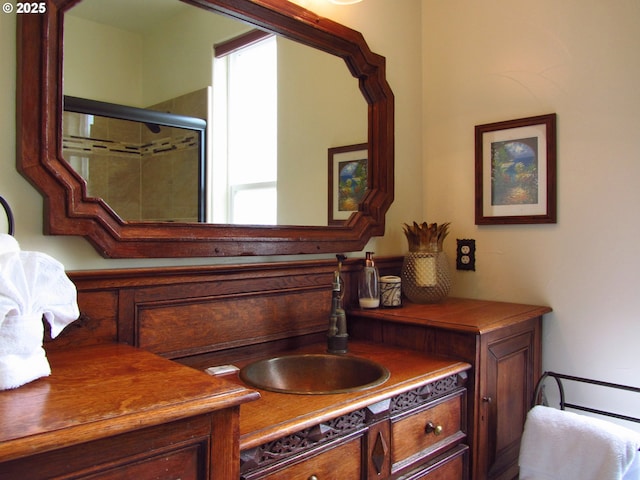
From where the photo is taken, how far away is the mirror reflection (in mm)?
1207

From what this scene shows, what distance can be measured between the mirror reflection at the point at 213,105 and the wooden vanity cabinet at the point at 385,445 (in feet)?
2.16

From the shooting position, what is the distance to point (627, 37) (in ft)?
5.48

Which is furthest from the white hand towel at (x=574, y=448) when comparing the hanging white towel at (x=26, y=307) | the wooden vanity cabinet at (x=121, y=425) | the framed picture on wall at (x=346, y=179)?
the hanging white towel at (x=26, y=307)

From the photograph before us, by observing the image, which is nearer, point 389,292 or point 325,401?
point 325,401

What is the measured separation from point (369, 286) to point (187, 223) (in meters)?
0.70

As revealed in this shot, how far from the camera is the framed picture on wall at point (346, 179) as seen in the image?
5.90 feet

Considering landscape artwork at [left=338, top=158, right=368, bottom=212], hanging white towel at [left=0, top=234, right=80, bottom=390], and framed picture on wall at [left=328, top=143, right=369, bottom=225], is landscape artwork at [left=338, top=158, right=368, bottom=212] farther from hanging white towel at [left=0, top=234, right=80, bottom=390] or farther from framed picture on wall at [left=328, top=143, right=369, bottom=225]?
hanging white towel at [left=0, top=234, right=80, bottom=390]

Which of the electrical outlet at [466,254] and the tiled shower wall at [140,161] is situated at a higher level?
the tiled shower wall at [140,161]

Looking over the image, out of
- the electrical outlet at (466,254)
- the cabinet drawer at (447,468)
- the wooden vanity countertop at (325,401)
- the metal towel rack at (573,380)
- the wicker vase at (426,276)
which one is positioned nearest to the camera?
the wooden vanity countertop at (325,401)

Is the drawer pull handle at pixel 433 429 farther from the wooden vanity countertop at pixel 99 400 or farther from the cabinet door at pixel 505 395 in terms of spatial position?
the wooden vanity countertop at pixel 99 400

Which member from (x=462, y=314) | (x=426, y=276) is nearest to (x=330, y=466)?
(x=462, y=314)

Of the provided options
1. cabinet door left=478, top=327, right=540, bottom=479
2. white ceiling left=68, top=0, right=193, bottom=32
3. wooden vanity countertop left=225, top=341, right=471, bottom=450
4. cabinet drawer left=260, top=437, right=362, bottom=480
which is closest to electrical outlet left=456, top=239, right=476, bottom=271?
cabinet door left=478, top=327, right=540, bottom=479

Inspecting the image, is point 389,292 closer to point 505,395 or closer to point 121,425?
point 505,395

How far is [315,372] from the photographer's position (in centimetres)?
148
